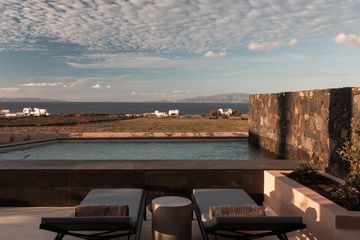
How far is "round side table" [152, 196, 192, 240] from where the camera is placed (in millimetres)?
3949

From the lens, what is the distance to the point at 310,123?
27.7 ft

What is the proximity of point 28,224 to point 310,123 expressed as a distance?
616 centimetres

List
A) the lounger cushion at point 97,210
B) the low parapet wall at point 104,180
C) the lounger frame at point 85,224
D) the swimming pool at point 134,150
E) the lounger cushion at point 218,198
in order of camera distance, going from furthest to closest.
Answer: the swimming pool at point 134,150 → the low parapet wall at point 104,180 → the lounger cushion at point 218,198 → the lounger cushion at point 97,210 → the lounger frame at point 85,224

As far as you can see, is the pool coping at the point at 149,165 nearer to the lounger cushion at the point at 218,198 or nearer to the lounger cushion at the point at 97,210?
the lounger cushion at the point at 218,198


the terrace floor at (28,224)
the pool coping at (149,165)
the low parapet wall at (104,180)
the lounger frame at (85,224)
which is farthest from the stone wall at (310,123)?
the lounger frame at (85,224)

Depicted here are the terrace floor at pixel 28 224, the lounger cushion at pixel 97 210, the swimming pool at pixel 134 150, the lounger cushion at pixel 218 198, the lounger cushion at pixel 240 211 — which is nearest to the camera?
the lounger cushion at pixel 97 210

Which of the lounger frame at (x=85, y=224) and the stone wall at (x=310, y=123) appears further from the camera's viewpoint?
the stone wall at (x=310, y=123)

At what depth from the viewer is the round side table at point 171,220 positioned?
395 cm

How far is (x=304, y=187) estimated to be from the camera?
507 centimetres

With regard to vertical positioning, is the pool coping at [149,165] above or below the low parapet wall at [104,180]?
above

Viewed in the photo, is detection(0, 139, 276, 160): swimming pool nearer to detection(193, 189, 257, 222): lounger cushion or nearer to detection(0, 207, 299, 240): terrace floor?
detection(0, 207, 299, 240): terrace floor

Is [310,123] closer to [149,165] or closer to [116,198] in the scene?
[149,165]

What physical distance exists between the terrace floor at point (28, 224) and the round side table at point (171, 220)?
698 mm

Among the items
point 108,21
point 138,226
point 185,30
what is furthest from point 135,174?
→ point 185,30
